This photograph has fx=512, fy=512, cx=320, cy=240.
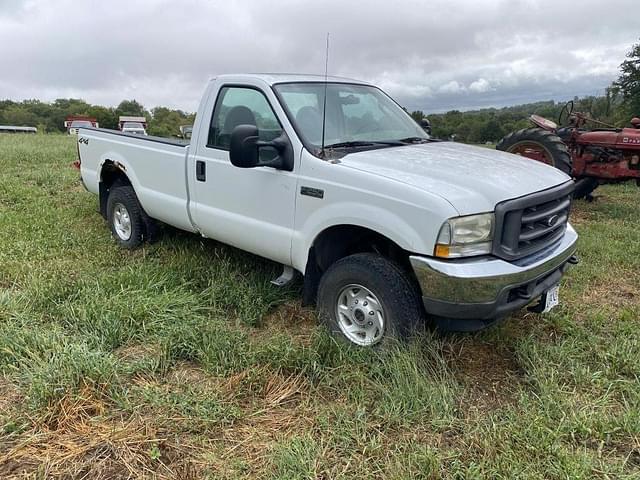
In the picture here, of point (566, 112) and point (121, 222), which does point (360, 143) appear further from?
point (566, 112)

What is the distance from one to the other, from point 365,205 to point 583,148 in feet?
22.1

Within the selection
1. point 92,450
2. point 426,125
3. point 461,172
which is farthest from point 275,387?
point 426,125

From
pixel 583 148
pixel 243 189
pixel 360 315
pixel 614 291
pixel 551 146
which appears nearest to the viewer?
pixel 360 315

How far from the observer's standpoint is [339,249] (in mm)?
3738

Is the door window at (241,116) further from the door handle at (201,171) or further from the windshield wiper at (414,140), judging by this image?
the windshield wiper at (414,140)

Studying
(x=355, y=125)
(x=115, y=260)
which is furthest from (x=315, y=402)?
(x=115, y=260)

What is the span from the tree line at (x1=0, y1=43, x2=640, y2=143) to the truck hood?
140cm

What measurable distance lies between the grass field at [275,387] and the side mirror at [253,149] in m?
1.20

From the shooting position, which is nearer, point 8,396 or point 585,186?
point 8,396

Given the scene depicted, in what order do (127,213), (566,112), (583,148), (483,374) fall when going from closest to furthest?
1. (483,374)
2. (127,213)
3. (583,148)
4. (566,112)

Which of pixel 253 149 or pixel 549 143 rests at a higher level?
pixel 253 149

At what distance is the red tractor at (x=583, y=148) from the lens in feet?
25.7

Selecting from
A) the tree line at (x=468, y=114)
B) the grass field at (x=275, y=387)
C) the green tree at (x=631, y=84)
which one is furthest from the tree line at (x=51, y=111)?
the grass field at (x=275, y=387)

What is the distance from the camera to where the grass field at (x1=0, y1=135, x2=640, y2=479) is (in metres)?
2.54
